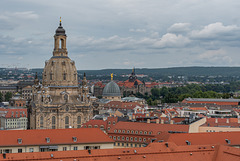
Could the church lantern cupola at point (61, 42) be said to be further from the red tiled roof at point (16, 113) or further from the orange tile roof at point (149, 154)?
the orange tile roof at point (149, 154)

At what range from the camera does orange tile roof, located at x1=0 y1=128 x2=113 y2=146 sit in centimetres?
7525

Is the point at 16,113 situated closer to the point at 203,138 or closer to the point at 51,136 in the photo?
the point at 51,136

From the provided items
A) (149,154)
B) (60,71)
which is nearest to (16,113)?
(60,71)

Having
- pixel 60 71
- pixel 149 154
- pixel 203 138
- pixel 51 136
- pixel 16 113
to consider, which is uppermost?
pixel 60 71

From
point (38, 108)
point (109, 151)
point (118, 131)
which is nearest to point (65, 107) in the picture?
point (38, 108)

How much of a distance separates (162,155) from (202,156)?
5.92 metres

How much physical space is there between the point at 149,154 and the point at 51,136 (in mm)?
18831

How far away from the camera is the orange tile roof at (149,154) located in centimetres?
6232

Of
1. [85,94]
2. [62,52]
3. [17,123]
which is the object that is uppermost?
[62,52]

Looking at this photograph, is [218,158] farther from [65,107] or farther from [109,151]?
[65,107]

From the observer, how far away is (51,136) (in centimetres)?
7719

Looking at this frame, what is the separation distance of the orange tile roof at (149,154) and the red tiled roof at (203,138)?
8.41 metres

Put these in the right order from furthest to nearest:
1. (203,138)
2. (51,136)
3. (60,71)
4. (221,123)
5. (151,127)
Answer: (60,71) < (221,123) < (151,127) < (203,138) < (51,136)

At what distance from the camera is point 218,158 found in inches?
2623
